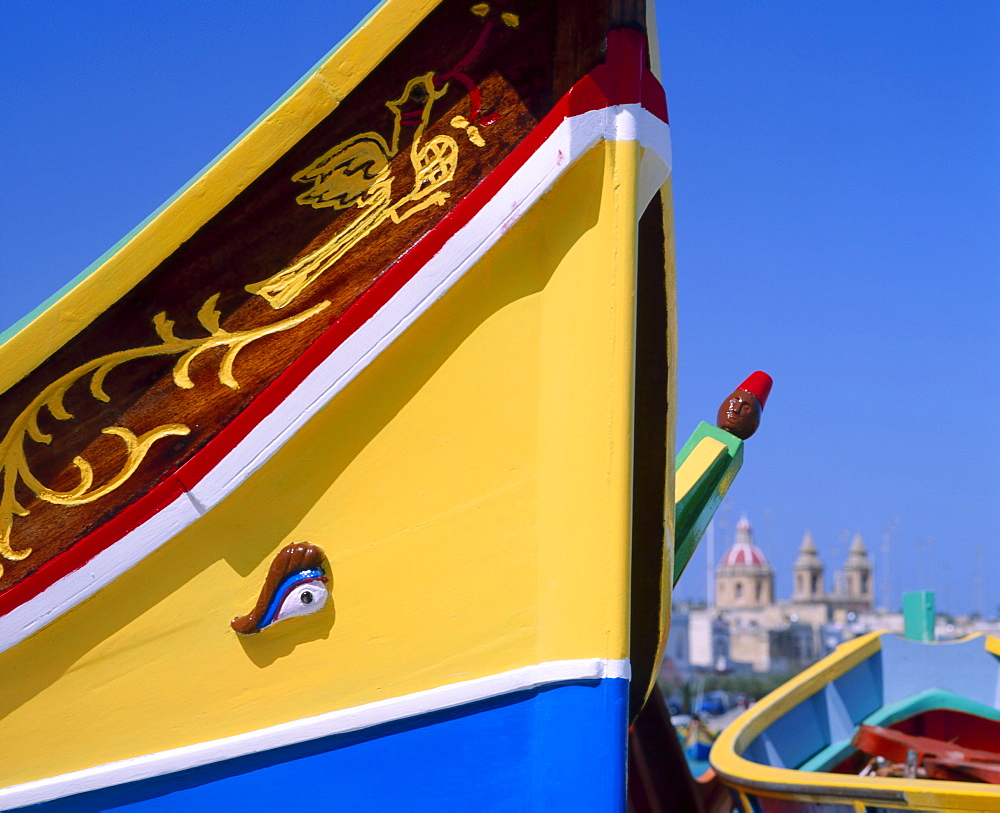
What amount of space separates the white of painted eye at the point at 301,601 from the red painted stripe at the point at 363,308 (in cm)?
28

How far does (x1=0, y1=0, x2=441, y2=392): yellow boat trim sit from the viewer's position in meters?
1.91

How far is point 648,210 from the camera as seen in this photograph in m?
2.17

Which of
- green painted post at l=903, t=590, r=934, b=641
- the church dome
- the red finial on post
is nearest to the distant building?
the church dome

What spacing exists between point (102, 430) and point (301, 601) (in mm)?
504

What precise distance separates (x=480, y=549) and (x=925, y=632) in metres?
7.37

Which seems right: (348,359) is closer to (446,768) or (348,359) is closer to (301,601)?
(301,601)

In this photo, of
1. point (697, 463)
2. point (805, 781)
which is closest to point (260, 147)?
Result: point (697, 463)

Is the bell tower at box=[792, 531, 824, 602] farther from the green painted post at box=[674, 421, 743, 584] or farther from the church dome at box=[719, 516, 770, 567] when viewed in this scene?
the green painted post at box=[674, 421, 743, 584]

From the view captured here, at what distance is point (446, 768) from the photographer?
1.84 m

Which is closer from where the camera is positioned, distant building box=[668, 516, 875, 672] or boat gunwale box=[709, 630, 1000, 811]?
boat gunwale box=[709, 630, 1000, 811]

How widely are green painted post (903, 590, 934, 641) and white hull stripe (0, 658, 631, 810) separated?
721cm

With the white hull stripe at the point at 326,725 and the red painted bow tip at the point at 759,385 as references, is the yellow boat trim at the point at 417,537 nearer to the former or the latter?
the white hull stripe at the point at 326,725

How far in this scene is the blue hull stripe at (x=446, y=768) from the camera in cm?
179

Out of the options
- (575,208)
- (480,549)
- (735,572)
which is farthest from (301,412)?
(735,572)
